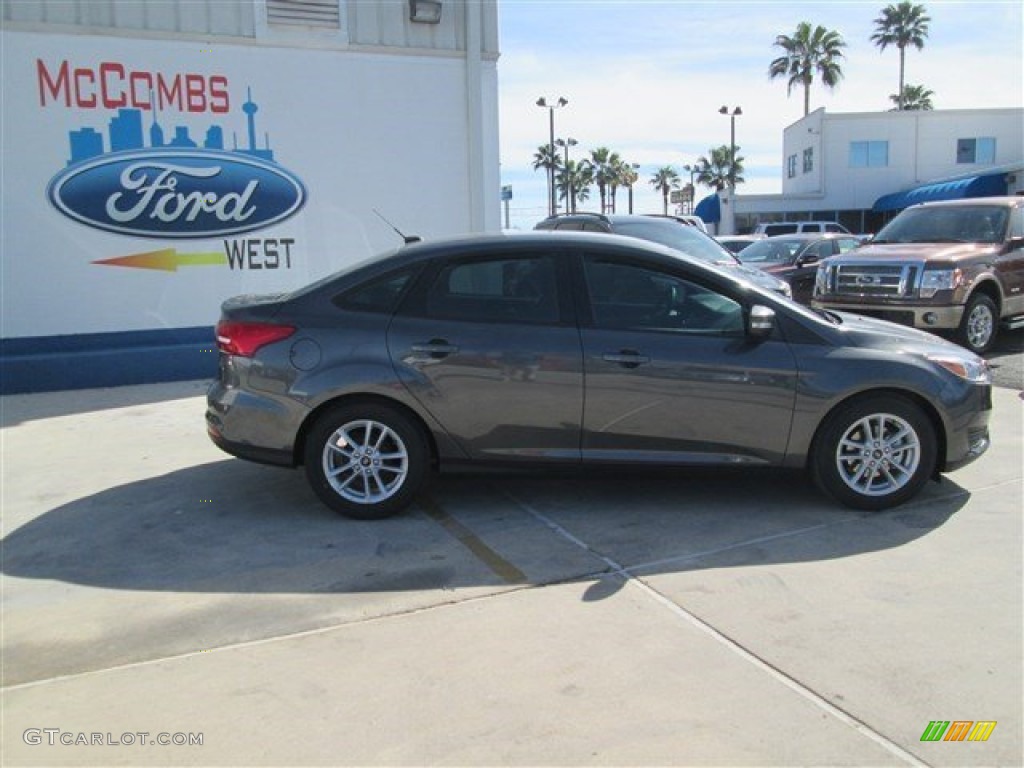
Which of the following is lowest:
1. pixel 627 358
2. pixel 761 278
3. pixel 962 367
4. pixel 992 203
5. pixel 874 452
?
pixel 874 452

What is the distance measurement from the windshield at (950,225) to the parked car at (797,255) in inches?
92.5

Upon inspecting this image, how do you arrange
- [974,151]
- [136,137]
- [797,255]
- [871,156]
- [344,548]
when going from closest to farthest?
[344,548] → [136,137] → [797,255] → [974,151] → [871,156]

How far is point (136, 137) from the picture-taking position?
942cm

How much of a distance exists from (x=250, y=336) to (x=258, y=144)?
225 inches

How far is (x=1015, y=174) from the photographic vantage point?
109 feet

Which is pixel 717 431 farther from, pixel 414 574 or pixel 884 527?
pixel 414 574

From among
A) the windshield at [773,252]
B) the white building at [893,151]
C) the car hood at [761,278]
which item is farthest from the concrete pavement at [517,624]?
the white building at [893,151]

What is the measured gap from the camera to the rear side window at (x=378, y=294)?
5.07 m

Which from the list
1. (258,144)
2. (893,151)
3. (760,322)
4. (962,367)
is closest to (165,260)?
(258,144)

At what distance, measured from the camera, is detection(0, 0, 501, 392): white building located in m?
9.14

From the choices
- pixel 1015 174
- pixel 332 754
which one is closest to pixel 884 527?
pixel 332 754

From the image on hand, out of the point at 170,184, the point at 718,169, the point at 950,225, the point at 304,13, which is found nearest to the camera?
the point at 170,184

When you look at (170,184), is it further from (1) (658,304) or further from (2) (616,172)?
(2) (616,172)

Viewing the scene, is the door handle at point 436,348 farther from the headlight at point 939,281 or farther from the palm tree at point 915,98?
the palm tree at point 915,98
